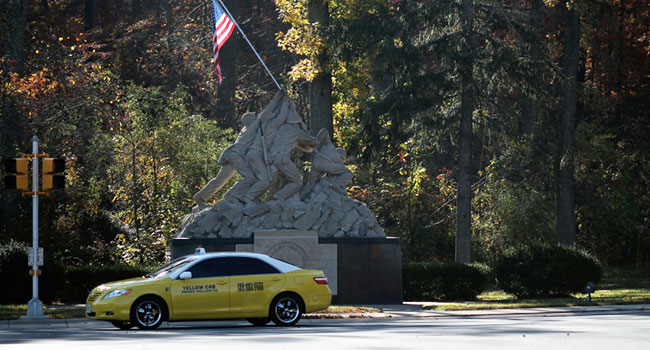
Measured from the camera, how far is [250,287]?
19.8m

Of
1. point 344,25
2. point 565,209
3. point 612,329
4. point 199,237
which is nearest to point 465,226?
point 565,209

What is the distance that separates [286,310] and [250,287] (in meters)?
0.83

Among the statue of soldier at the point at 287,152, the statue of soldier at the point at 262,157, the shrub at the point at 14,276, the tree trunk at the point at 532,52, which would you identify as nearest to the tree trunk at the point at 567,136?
the tree trunk at the point at 532,52

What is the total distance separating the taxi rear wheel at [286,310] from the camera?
19859 mm

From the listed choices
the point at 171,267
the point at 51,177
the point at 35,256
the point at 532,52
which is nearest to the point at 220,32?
the point at 51,177

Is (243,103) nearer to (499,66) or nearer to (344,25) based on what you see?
(344,25)

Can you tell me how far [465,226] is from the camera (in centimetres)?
3431

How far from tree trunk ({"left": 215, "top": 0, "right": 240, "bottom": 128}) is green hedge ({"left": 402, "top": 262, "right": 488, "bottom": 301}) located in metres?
19.2

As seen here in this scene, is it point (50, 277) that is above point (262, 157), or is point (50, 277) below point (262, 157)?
below

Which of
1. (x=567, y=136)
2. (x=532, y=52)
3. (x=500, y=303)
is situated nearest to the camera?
(x=500, y=303)

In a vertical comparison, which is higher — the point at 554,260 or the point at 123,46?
the point at 123,46

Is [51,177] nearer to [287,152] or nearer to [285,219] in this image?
[285,219]

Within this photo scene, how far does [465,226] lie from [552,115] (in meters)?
4.97

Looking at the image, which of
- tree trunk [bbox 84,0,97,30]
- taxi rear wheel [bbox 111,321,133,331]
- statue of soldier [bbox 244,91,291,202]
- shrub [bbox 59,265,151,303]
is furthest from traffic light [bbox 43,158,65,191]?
tree trunk [bbox 84,0,97,30]
